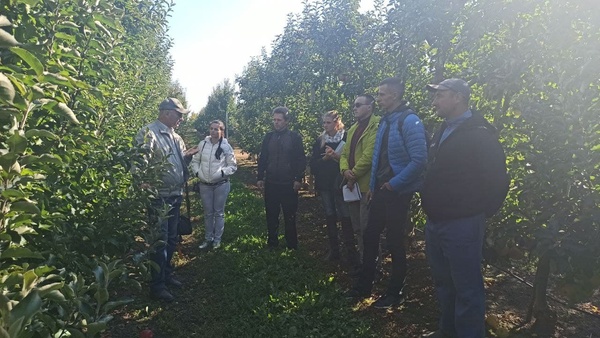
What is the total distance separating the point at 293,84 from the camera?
1329cm

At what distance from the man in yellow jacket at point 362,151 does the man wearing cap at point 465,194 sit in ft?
4.63

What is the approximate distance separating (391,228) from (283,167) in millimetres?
2458

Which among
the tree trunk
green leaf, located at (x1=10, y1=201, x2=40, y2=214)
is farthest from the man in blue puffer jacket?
green leaf, located at (x1=10, y1=201, x2=40, y2=214)

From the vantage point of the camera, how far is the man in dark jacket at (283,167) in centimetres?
620

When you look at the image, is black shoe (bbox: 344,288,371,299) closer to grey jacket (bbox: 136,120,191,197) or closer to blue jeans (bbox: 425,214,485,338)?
blue jeans (bbox: 425,214,485,338)

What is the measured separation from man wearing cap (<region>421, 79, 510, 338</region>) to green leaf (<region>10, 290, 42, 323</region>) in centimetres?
Result: 267

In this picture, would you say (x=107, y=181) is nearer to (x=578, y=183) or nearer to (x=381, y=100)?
(x=381, y=100)

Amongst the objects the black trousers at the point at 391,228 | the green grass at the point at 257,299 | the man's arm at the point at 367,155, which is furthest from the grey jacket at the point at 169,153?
the black trousers at the point at 391,228

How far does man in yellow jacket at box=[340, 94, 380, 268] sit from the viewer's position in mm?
4629

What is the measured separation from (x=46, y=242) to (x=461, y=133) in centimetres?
268

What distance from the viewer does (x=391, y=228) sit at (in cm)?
409

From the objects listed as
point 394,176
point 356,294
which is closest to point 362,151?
point 394,176

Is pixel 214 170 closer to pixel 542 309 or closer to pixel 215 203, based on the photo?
pixel 215 203

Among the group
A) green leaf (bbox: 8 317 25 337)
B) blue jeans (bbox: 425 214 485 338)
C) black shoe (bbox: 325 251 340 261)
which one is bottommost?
black shoe (bbox: 325 251 340 261)
